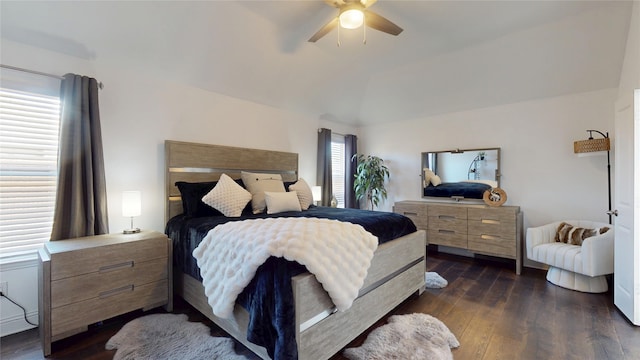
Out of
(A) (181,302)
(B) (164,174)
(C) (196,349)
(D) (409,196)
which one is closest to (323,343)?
(C) (196,349)

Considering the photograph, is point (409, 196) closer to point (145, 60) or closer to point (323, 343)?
point (323, 343)

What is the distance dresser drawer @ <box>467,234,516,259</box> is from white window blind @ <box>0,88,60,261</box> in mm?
4725

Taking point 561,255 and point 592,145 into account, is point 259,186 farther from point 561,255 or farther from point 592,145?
point 592,145

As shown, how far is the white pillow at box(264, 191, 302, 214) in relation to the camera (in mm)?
2951

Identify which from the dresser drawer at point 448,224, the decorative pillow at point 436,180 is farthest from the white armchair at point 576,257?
the decorative pillow at point 436,180

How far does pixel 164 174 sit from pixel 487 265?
431 centimetres

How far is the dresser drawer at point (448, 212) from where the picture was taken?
12.8 feet

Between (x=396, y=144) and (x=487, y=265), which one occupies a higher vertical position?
(x=396, y=144)

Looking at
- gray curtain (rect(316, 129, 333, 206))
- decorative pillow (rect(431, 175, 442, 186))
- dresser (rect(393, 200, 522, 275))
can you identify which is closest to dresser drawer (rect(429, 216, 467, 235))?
dresser (rect(393, 200, 522, 275))

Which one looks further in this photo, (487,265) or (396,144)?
(396,144)

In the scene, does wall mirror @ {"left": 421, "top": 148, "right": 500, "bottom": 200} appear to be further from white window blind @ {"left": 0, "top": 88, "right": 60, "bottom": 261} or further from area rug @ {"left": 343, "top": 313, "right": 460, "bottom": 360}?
white window blind @ {"left": 0, "top": 88, "right": 60, "bottom": 261}

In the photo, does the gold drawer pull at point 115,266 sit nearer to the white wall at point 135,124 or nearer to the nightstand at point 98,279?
the nightstand at point 98,279

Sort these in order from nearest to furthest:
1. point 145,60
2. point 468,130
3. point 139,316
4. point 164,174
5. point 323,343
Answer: point 323,343 < point 139,316 < point 145,60 < point 164,174 < point 468,130

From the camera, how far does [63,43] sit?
7.71 ft
